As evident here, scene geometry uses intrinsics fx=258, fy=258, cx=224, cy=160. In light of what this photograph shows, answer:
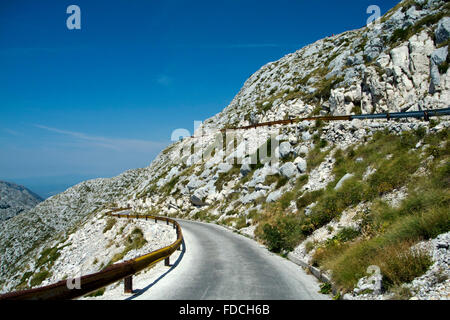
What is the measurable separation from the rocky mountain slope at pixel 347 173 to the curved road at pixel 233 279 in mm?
1118

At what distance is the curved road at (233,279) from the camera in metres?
7.23

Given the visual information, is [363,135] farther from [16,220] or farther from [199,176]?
[16,220]

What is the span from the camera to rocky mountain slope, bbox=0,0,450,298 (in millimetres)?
8008

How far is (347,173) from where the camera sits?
56.1 feet

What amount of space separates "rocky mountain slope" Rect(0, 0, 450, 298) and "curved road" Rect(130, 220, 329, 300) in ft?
3.67

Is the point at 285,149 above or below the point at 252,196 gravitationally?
above

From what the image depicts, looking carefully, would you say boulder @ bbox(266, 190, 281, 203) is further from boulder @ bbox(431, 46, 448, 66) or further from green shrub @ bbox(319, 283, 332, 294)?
boulder @ bbox(431, 46, 448, 66)

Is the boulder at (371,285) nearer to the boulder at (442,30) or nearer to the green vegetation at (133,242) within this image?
the green vegetation at (133,242)

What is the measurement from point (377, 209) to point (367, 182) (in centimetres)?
341

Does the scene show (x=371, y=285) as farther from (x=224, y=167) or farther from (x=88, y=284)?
(x=224, y=167)

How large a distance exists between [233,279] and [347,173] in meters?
11.8

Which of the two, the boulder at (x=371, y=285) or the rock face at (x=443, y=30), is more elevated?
the rock face at (x=443, y=30)

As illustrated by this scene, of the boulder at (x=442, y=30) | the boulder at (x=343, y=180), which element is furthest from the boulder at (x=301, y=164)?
the boulder at (x=442, y=30)

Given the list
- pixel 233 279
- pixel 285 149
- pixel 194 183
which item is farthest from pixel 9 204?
pixel 233 279
